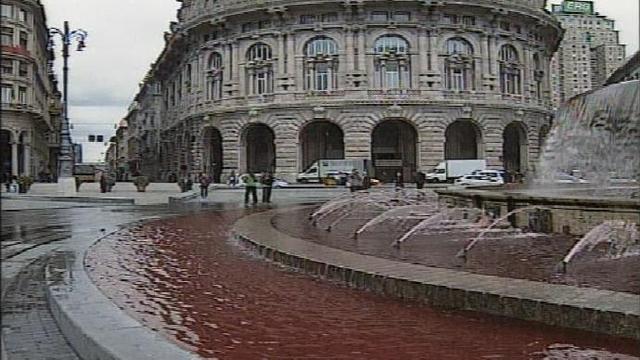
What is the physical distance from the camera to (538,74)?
6181 cm

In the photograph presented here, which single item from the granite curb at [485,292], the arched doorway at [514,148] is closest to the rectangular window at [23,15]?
the arched doorway at [514,148]

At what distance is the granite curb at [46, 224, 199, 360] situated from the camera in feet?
13.9

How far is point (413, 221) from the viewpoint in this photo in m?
15.0

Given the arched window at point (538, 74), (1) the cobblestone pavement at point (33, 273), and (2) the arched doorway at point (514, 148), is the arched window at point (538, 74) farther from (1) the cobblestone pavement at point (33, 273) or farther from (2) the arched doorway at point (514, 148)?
(1) the cobblestone pavement at point (33, 273)

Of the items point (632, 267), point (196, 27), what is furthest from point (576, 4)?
point (632, 267)

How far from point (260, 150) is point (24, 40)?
2219 centimetres

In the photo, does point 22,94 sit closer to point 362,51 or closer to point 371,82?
point 362,51

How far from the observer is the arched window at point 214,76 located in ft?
195

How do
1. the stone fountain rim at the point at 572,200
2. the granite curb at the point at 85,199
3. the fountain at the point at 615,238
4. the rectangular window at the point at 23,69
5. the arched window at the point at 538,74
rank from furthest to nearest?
the arched window at the point at 538,74, the rectangular window at the point at 23,69, the granite curb at the point at 85,199, the stone fountain rim at the point at 572,200, the fountain at the point at 615,238

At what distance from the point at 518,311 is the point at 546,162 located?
1159 inches

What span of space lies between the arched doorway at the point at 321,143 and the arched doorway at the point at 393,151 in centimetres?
296

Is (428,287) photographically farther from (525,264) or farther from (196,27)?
(196,27)

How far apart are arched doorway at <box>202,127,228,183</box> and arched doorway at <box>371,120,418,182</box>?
43.4 ft

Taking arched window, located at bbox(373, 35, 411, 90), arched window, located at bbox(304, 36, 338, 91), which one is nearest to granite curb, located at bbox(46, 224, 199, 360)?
arched window, located at bbox(304, 36, 338, 91)
